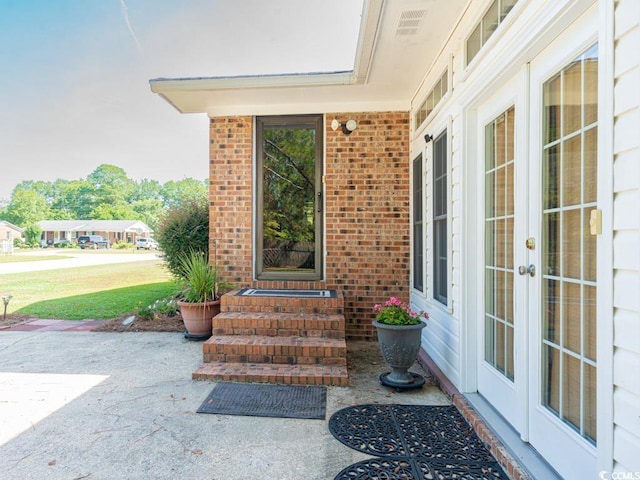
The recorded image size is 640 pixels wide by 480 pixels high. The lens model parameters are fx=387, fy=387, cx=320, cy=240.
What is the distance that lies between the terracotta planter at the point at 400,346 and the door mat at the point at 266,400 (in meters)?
0.61

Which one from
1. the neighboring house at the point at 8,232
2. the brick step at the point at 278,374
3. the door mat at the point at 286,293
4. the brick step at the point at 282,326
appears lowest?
the brick step at the point at 278,374

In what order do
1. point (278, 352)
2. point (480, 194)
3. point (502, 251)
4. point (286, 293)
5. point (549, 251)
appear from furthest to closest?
point (286, 293), point (278, 352), point (480, 194), point (502, 251), point (549, 251)

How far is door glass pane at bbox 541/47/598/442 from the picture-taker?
164cm

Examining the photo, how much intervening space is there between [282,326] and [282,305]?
35 centimetres

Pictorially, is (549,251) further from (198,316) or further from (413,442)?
(198,316)

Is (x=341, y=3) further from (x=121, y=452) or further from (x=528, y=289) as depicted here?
(x=121, y=452)

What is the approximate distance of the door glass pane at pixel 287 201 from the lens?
5.12 meters

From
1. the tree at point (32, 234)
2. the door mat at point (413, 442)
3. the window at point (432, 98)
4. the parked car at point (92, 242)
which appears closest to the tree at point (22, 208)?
the tree at point (32, 234)

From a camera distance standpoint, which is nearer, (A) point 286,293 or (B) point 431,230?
(B) point 431,230

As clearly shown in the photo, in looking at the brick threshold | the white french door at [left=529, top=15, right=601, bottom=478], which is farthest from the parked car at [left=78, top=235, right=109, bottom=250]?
the white french door at [left=529, top=15, right=601, bottom=478]

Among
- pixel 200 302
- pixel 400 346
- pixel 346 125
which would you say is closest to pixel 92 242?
pixel 200 302

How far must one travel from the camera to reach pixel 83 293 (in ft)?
30.1

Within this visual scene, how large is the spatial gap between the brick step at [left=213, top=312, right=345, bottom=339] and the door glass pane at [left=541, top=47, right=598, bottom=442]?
2.18m

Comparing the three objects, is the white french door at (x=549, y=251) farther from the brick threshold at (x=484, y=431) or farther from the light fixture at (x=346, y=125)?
the light fixture at (x=346, y=125)
